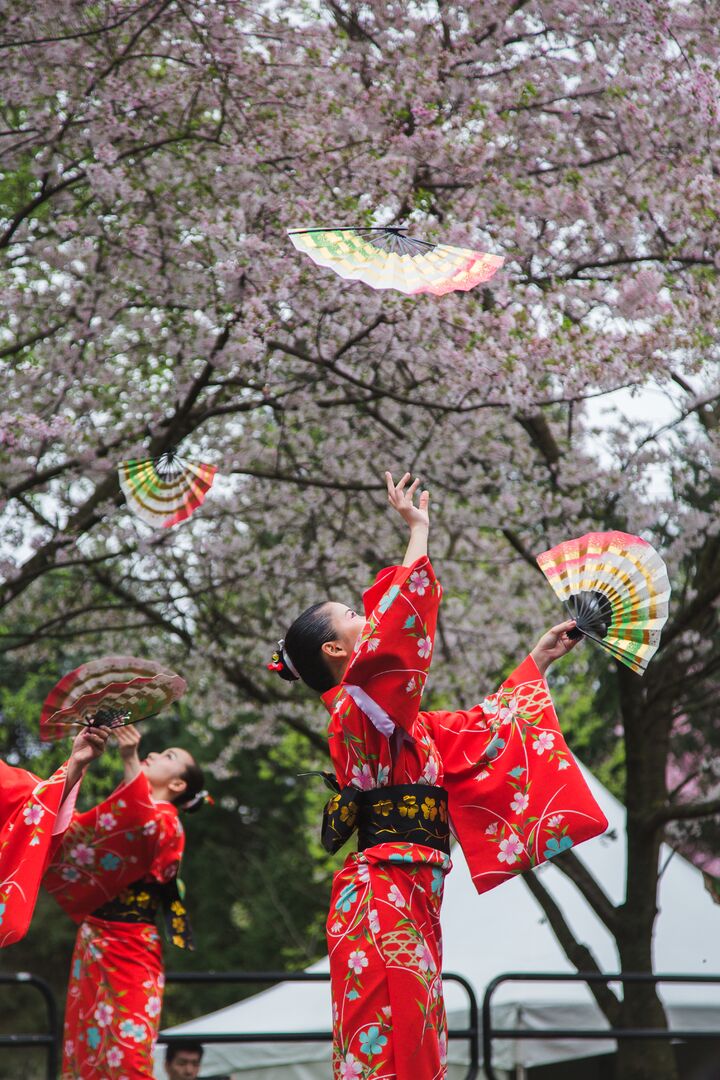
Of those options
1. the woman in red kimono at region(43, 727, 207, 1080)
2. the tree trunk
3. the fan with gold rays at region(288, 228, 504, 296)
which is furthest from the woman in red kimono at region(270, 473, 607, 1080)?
the tree trunk

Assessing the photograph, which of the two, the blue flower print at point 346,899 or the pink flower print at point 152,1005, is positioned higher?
the blue flower print at point 346,899

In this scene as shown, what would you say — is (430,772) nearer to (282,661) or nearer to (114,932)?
(282,661)

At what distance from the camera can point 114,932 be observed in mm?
3982

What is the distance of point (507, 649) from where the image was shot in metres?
7.36

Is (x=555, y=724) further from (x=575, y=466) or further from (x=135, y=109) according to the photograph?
(x=135, y=109)

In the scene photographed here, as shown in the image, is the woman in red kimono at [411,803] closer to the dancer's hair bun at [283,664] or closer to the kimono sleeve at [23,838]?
the dancer's hair bun at [283,664]

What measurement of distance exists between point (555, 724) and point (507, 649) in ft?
14.6

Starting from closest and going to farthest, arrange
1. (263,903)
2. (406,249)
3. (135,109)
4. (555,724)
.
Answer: (555,724) < (406,249) < (135,109) < (263,903)

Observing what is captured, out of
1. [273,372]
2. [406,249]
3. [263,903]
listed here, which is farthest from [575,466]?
[263,903]

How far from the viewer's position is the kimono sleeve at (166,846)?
13.3ft

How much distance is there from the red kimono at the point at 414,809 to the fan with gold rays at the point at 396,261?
998 mm

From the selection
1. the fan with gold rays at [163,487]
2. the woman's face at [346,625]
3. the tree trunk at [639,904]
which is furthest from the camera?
the tree trunk at [639,904]

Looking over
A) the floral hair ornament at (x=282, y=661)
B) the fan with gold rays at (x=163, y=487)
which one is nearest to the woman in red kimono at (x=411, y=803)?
the floral hair ornament at (x=282, y=661)

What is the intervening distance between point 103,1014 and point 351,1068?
155cm
